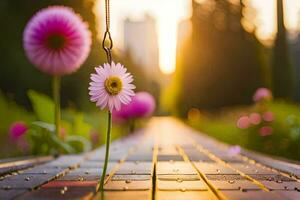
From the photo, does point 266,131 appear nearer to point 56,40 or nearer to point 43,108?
point 43,108

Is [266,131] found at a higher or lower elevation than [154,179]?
higher

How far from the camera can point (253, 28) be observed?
2772 cm

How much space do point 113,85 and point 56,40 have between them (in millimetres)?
2569

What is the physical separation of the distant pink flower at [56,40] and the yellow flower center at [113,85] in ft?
8.34

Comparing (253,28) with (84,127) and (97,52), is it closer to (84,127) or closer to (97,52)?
(97,52)

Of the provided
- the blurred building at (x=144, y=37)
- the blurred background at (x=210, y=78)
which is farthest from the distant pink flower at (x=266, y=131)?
the blurred building at (x=144, y=37)

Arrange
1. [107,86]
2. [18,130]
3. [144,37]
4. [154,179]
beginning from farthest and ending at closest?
1. [144,37]
2. [18,130]
3. [154,179]
4. [107,86]

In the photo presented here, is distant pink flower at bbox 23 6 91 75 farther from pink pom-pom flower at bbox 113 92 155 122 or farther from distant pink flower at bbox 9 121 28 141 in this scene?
pink pom-pom flower at bbox 113 92 155 122

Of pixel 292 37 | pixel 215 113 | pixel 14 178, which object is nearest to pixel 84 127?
pixel 14 178

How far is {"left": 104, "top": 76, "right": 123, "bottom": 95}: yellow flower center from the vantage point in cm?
269

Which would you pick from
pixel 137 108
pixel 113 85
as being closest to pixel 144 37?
pixel 137 108

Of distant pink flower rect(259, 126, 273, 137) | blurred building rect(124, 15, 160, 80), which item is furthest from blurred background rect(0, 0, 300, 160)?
blurred building rect(124, 15, 160, 80)

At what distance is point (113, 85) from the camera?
270 cm

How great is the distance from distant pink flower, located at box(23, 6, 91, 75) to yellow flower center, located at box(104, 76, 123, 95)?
254cm
